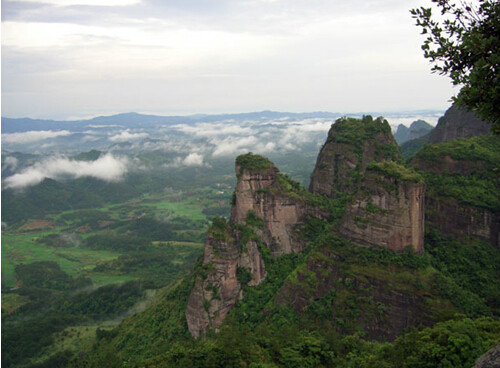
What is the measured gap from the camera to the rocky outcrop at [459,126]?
5442 centimetres

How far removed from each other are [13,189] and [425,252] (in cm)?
20059

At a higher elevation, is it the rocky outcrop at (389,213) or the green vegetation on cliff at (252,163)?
the green vegetation on cliff at (252,163)

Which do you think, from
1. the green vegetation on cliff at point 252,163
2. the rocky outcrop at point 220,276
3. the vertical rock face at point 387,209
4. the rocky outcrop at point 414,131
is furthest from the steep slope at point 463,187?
the rocky outcrop at point 414,131

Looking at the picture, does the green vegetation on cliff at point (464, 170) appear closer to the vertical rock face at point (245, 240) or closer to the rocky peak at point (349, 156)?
the rocky peak at point (349, 156)

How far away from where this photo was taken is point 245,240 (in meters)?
38.1

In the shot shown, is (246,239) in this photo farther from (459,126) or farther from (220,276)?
(459,126)

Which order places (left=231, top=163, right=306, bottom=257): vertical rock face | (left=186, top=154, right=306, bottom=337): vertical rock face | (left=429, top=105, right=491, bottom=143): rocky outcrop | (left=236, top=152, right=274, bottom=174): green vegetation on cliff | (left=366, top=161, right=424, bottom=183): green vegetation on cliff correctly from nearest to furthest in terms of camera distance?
(left=366, top=161, right=424, bottom=183): green vegetation on cliff
(left=186, top=154, right=306, bottom=337): vertical rock face
(left=231, top=163, right=306, bottom=257): vertical rock face
(left=236, top=152, right=274, bottom=174): green vegetation on cliff
(left=429, top=105, right=491, bottom=143): rocky outcrop

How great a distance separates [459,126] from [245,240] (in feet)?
143

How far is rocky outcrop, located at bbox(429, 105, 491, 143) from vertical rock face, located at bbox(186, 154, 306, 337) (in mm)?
33209

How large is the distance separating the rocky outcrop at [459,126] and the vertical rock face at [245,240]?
1307 inches

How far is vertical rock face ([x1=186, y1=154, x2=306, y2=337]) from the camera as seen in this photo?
1390 inches

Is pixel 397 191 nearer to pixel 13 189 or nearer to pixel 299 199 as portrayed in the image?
pixel 299 199

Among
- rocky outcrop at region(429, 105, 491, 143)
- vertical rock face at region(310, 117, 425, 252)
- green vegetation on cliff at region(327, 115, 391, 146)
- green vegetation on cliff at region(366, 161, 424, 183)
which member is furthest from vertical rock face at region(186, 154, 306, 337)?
rocky outcrop at region(429, 105, 491, 143)

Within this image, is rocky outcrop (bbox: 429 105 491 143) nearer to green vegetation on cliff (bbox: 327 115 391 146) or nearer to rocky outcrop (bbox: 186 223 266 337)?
green vegetation on cliff (bbox: 327 115 391 146)
